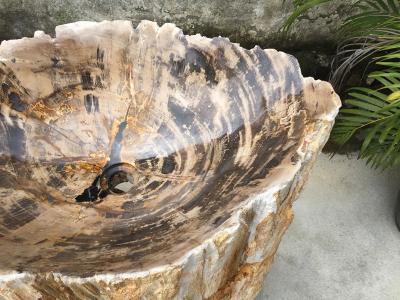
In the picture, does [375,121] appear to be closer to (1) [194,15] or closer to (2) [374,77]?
(2) [374,77]

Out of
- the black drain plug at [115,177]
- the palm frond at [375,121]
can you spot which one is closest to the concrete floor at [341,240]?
the palm frond at [375,121]

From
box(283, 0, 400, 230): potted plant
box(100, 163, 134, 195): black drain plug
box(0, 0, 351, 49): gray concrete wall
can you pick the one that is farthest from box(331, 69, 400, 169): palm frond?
box(100, 163, 134, 195): black drain plug

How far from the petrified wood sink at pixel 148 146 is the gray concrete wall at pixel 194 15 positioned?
0.46 meters

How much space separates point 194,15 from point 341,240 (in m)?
0.90

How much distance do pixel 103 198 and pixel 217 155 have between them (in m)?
0.30

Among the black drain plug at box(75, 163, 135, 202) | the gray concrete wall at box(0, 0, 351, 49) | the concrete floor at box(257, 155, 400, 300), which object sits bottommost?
the concrete floor at box(257, 155, 400, 300)

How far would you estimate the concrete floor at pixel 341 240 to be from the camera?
1.65 metres

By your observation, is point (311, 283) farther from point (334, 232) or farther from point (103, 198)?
point (103, 198)

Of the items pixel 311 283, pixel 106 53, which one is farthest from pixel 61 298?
pixel 311 283

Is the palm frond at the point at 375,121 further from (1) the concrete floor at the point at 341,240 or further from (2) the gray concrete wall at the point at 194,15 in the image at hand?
(2) the gray concrete wall at the point at 194,15

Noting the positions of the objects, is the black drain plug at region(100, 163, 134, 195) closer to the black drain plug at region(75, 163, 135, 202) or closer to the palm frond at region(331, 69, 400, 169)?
the black drain plug at region(75, 163, 135, 202)

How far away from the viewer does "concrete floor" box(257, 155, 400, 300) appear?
5.42ft

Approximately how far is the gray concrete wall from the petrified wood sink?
1.50 ft

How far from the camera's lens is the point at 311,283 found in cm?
166
